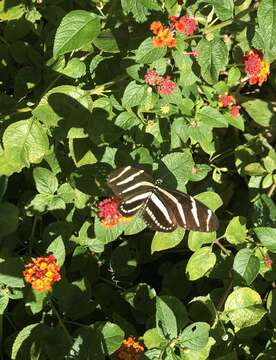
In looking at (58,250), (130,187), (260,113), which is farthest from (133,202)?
(260,113)

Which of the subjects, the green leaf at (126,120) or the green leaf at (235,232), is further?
the green leaf at (235,232)

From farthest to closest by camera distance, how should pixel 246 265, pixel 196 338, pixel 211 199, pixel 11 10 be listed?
pixel 11 10 < pixel 211 199 < pixel 246 265 < pixel 196 338

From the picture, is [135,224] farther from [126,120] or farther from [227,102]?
[227,102]

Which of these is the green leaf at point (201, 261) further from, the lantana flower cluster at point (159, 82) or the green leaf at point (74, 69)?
the green leaf at point (74, 69)

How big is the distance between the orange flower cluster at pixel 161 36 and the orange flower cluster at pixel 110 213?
67 cm

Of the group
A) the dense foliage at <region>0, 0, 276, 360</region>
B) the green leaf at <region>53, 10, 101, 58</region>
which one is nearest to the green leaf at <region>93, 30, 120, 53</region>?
the dense foliage at <region>0, 0, 276, 360</region>

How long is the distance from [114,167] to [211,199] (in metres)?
0.53

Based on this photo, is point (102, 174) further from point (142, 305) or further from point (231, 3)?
point (231, 3)

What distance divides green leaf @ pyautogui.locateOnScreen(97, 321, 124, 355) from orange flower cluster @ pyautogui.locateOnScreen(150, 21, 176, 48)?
120 centimetres

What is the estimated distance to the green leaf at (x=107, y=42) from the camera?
2.41m

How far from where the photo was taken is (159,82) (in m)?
2.32

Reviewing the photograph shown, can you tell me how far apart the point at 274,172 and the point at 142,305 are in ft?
3.92

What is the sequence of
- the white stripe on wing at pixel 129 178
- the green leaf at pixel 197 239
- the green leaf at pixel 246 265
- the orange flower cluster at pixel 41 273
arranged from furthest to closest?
1. the green leaf at pixel 197 239
2. the green leaf at pixel 246 265
3. the orange flower cluster at pixel 41 273
4. the white stripe on wing at pixel 129 178

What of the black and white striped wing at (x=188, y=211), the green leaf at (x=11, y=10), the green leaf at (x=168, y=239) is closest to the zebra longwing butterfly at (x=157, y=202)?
the black and white striped wing at (x=188, y=211)
